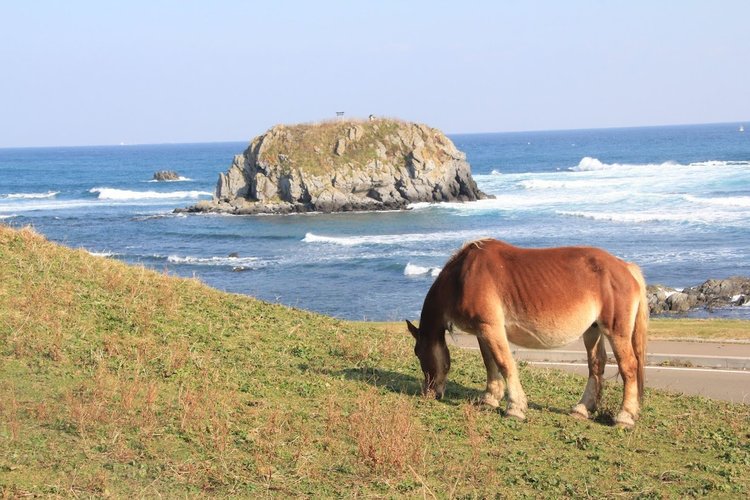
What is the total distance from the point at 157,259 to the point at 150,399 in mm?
43566

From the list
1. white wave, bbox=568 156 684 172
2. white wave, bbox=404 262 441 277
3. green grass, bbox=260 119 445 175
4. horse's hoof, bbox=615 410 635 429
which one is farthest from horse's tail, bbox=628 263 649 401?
white wave, bbox=568 156 684 172

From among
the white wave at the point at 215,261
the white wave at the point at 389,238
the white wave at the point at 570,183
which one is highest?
the white wave at the point at 570,183

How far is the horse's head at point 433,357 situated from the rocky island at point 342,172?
210ft

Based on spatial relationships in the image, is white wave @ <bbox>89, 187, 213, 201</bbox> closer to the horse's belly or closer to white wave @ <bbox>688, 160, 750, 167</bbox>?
white wave @ <bbox>688, 160, 750, 167</bbox>

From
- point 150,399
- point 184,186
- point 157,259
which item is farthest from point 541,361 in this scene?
point 184,186

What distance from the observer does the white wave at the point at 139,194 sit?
98.9 meters

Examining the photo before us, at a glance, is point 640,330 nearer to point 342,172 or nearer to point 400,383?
point 400,383

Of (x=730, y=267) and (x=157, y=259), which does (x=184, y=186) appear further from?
(x=730, y=267)

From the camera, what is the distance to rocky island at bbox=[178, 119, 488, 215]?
75.9m

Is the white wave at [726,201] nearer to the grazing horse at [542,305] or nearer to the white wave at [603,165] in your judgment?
the white wave at [603,165]

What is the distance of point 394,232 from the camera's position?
2409 inches

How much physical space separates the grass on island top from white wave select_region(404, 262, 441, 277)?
96.8 ft

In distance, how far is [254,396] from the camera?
1062 cm

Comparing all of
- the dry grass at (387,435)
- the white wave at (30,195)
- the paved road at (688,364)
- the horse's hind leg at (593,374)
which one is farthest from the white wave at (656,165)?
the dry grass at (387,435)
